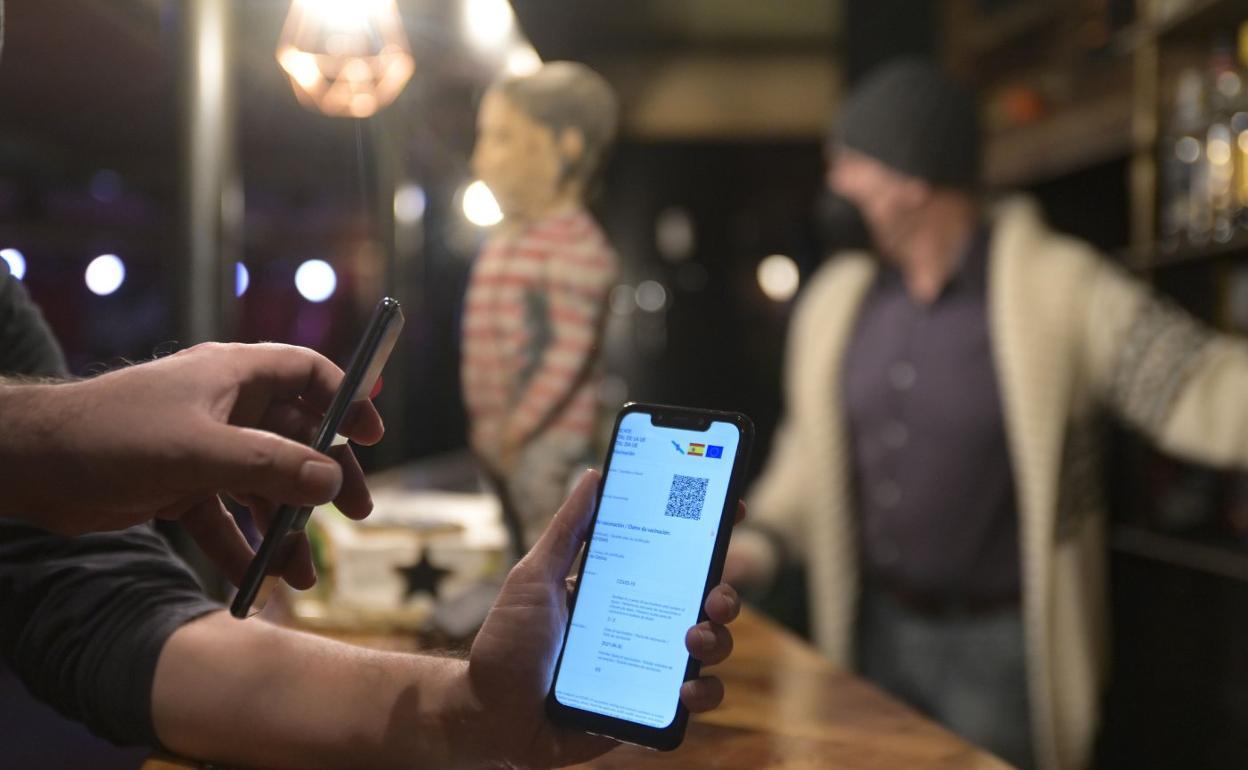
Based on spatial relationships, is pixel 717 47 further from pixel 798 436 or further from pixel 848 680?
pixel 848 680

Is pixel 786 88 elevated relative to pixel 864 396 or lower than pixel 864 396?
elevated

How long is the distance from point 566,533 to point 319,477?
0.16m

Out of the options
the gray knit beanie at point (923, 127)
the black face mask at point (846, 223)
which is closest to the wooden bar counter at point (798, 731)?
the gray knit beanie at point (923, 127)

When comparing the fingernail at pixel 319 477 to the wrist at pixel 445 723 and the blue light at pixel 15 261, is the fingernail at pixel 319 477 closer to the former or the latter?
the wrist at pixel 445 723

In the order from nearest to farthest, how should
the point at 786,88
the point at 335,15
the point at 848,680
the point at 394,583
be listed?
the point at 335,15
the point at 848,680
the point at 394,583
the point at 786,88

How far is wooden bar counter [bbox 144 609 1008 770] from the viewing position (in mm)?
675

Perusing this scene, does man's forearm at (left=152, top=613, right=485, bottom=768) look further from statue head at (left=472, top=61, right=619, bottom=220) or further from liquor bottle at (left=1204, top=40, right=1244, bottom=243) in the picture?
liquor bottle at (left=1204, top=40, right=1244, bottom=243)

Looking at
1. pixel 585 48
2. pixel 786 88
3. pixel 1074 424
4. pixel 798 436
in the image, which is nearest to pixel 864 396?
pixel 798 436

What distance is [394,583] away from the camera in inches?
41.5

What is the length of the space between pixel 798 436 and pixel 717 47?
74 cm

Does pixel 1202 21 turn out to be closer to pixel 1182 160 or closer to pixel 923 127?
pixel 1182 160

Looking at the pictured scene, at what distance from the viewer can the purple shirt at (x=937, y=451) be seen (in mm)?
1721

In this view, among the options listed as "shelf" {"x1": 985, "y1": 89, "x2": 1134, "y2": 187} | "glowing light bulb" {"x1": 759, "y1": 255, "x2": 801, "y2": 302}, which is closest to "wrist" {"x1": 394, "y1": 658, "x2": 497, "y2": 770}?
"shelf" {"x1": 985, "y1": 89, "x2": 1134, "y2": 187}

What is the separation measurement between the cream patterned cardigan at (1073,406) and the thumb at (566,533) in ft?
4.08
